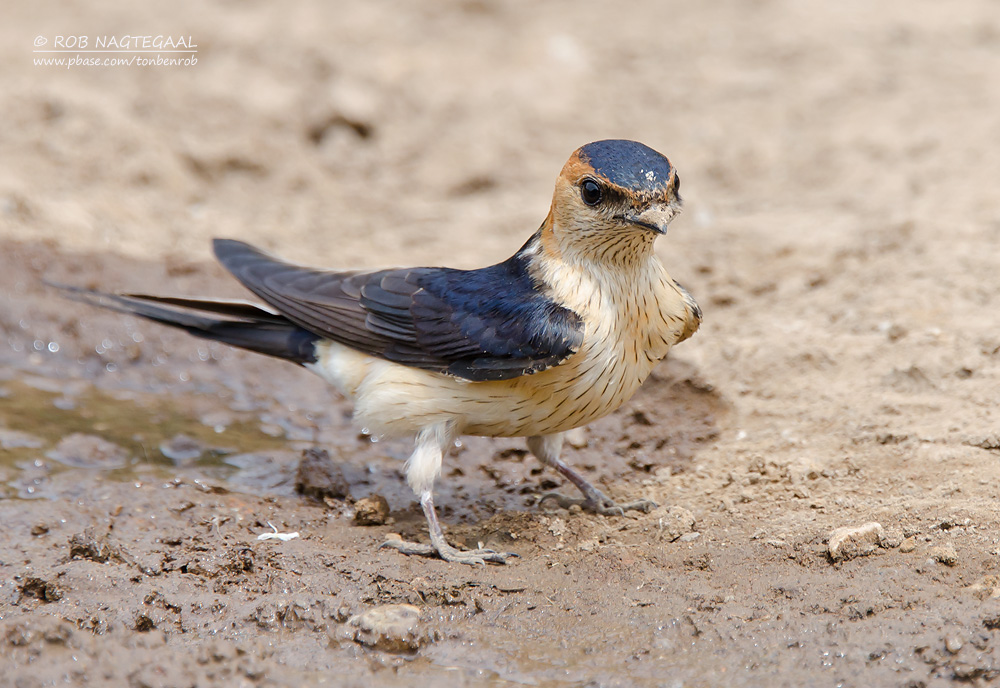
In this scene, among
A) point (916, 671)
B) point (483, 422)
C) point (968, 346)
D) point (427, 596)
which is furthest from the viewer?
point (968, 346)

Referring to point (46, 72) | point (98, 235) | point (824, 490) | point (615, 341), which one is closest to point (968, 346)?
point (824, 490)

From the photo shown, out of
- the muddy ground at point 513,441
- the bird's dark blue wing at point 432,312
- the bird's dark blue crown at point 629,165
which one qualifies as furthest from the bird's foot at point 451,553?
the bird's dark blue crown at point 629,165

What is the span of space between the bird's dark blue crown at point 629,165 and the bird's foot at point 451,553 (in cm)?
189

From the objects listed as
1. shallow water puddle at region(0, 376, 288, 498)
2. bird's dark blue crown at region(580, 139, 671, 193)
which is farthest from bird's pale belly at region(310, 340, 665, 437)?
shallow water puddle at region(0, 376, 288, 498)

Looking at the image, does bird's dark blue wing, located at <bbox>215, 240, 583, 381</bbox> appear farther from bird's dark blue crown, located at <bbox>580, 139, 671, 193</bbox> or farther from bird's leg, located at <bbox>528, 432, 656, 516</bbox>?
bird's leg, located at <bbox>528, 432, 656, 516</bbox>

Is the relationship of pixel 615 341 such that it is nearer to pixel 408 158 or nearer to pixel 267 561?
pixel 267 561

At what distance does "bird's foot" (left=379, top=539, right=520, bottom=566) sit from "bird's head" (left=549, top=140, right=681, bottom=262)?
1.53 metres

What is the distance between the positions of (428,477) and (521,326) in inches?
37.9

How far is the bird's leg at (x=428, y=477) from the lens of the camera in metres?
5.00

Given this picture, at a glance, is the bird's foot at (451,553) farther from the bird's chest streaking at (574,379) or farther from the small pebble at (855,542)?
the small pebble at (855,542)

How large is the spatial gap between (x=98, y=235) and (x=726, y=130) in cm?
580

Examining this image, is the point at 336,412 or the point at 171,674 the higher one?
the point at 336,412

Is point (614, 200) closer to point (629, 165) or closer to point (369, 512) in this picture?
point (629, 165)

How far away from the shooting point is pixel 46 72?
10.0 m
